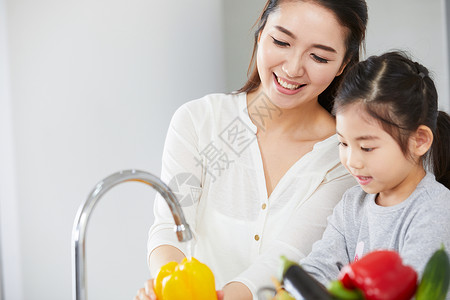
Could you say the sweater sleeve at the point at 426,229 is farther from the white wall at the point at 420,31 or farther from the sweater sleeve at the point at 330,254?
the white wall at the point at 420,31

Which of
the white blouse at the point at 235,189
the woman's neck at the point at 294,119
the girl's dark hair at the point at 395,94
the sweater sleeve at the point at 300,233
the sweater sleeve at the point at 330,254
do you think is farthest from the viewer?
the woman's neck at the point at 294,119

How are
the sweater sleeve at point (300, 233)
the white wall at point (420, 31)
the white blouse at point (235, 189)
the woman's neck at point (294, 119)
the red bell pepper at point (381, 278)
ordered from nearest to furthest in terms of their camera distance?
the red bell pepper at point (381, 278) → the sweater sleeve at point (300, 233) → the white blouse at point (235, 189) → the woman's neck at point (294, 119) → the white wall at point (420, 31)

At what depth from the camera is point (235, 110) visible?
1742 mm

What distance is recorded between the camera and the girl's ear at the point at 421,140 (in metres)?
1.16

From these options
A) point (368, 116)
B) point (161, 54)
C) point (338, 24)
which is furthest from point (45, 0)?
point (368, 116)

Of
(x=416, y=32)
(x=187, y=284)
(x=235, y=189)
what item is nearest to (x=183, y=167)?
(x=235, y=189)

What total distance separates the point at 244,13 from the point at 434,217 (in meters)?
1.38

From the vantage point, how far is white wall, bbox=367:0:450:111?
1877mm

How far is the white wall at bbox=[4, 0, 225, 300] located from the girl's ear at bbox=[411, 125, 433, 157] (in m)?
1.16

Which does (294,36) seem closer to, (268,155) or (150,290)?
(268,155)

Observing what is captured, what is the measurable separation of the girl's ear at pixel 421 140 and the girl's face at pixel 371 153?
0.02 m

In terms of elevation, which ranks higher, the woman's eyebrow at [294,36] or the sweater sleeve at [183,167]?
the woman's eyebrow at [294,36]

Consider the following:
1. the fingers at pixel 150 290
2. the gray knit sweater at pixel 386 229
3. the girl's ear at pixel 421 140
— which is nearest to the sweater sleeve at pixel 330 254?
the gray knit sweater at pixel 386 229

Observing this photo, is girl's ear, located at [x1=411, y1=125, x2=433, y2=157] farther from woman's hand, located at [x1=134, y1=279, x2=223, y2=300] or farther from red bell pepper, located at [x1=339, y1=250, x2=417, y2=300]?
woman's hand, located at [x1=134, y1=279, x2=223, y2=300]
